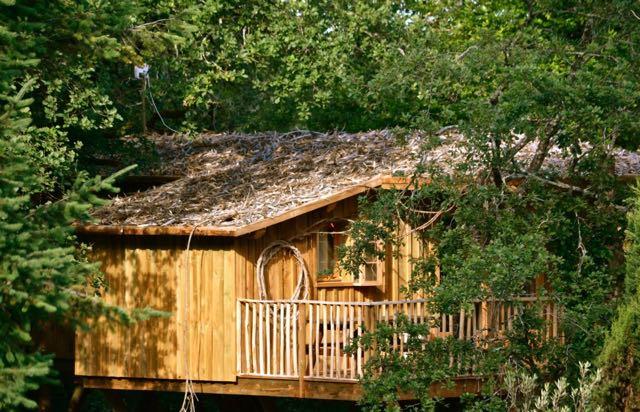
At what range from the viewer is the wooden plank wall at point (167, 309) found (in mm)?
19156

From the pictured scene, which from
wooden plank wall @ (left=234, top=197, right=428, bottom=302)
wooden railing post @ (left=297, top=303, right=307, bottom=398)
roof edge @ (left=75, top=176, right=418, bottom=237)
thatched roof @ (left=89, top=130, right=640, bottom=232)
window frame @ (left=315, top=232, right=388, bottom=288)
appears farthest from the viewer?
window frame @ (left=315, top=232, right=388, bottom=288)

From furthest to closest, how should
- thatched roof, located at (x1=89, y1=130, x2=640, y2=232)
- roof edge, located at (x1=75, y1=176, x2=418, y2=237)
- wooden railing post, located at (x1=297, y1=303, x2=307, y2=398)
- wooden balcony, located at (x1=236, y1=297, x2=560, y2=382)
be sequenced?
1. thatched roof, located at (x1=89, y1=130, x2=640, y2=232)
2. roof edge, located at (x1=75, y1=176, x2=418, y2=237)
3. wooden railing post, located at (x1=297, y1=303, x2=307, y2=398)
4. wooden balcony, located at (x1=236, y1=297, x2=560, y2=382)

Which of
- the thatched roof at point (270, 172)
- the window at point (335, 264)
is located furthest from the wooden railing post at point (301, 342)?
the window at point (335, 264)

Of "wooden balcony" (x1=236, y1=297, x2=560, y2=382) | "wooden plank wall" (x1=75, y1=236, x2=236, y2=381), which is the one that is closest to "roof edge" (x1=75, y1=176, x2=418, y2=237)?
"wooden plank wall" (x1=75, y1=236, x2=236, y2=381)

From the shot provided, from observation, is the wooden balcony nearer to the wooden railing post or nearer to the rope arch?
the wooden railing post

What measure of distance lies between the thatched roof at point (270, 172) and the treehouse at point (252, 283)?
44 millimetres

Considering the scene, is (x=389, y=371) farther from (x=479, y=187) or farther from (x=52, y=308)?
(x=52, y=308)

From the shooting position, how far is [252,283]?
19391 millimetres

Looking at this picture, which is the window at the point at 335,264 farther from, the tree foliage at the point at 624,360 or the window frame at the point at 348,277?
the tree foliage at the point at 624,360

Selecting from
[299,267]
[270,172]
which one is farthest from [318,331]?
[270,172]

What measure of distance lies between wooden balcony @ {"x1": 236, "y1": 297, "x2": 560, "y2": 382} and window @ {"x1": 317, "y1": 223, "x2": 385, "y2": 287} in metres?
0.81

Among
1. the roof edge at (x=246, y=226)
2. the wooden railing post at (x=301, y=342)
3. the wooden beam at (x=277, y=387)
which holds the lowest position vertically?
the wooden beam at (x=277, y=387)

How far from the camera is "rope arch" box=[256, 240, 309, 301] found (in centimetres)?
1934

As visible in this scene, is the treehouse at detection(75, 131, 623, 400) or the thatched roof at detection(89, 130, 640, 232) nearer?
the treehouse at detection(75, 131, 623, 400)
